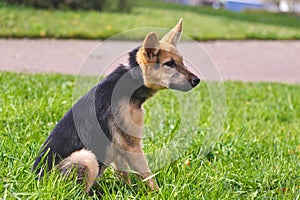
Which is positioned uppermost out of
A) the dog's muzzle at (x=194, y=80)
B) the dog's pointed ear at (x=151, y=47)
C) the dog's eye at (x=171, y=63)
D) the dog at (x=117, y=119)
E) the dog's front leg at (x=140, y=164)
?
the dog's pointed ear at (x=151, y=47)

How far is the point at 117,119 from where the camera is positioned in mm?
3029

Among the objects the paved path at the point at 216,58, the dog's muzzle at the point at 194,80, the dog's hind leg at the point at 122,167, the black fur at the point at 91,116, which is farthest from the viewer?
the paved path at the point at 216,58

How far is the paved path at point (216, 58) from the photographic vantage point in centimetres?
784

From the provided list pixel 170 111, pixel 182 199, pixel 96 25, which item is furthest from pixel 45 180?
pixel 96 25

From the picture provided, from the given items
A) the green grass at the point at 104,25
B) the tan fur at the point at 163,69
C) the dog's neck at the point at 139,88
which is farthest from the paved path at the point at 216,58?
the tan fur at the point at 163,69

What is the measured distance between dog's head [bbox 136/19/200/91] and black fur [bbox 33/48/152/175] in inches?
3.4

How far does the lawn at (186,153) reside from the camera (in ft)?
9.85

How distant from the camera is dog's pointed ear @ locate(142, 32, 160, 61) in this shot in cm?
290

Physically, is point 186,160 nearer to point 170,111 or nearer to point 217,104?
point 170,111

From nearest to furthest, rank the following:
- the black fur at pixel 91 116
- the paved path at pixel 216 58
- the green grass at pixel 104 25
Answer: the black fur at pixel 91 116 < the paved path at pixel 216 58 < the green grass at pixel 104 25

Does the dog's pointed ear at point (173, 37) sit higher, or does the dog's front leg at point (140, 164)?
the dog's pointed ear at point (173, 37)

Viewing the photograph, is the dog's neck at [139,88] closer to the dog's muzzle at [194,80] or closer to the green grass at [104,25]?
the dog's muzzle at [194,80]

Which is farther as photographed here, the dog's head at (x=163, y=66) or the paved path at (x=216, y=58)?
the paved path at (x=216, y=58)

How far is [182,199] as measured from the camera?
2.97 m
